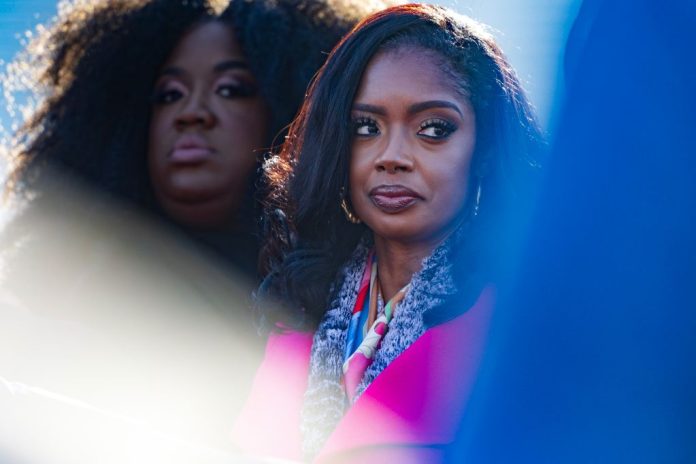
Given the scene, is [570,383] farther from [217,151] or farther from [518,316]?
[217,151]

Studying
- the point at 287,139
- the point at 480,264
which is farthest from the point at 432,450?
the point at 287,139

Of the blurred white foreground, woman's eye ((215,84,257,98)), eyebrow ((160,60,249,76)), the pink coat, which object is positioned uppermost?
eyebrow ((160,60,249,76))

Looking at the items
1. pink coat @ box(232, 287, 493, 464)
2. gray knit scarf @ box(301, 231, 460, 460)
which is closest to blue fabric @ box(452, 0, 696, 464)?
pink coat @ box(232, 287, 493, 464)

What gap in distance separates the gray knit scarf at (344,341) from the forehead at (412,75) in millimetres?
262

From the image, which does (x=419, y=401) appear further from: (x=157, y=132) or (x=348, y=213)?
(x=157, y=132)

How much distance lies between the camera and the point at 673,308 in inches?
42.9

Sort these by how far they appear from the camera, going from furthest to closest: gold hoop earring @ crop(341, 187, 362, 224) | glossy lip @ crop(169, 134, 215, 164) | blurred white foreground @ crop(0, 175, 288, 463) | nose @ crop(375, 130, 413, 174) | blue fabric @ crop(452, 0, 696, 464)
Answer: glossy lip @ crop(169, 134, 215, 164), blurred white foreground @ crop(0, 175, 288, 463), gold hoop earring @ crop(341, 187, 362, 224), nose @ crop(375, 130, 413, 174), blue fabric @ crop(452, 0, 696, 464)

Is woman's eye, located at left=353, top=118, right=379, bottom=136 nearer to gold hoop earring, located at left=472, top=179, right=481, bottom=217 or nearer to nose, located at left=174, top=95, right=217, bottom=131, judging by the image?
gold hoop earring, located at left=472, top=179, right=481, bottom=217

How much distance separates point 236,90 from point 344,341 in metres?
0.93

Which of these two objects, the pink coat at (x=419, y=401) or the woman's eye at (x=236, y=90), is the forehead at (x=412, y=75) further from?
the woman's eye at (x=236, y=90)

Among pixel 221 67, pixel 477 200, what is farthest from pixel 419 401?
pixel 221 67

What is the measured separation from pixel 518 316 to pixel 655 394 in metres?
0.17

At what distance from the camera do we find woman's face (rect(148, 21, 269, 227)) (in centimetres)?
247

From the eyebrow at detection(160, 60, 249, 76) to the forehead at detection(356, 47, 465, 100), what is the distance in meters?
0.82
